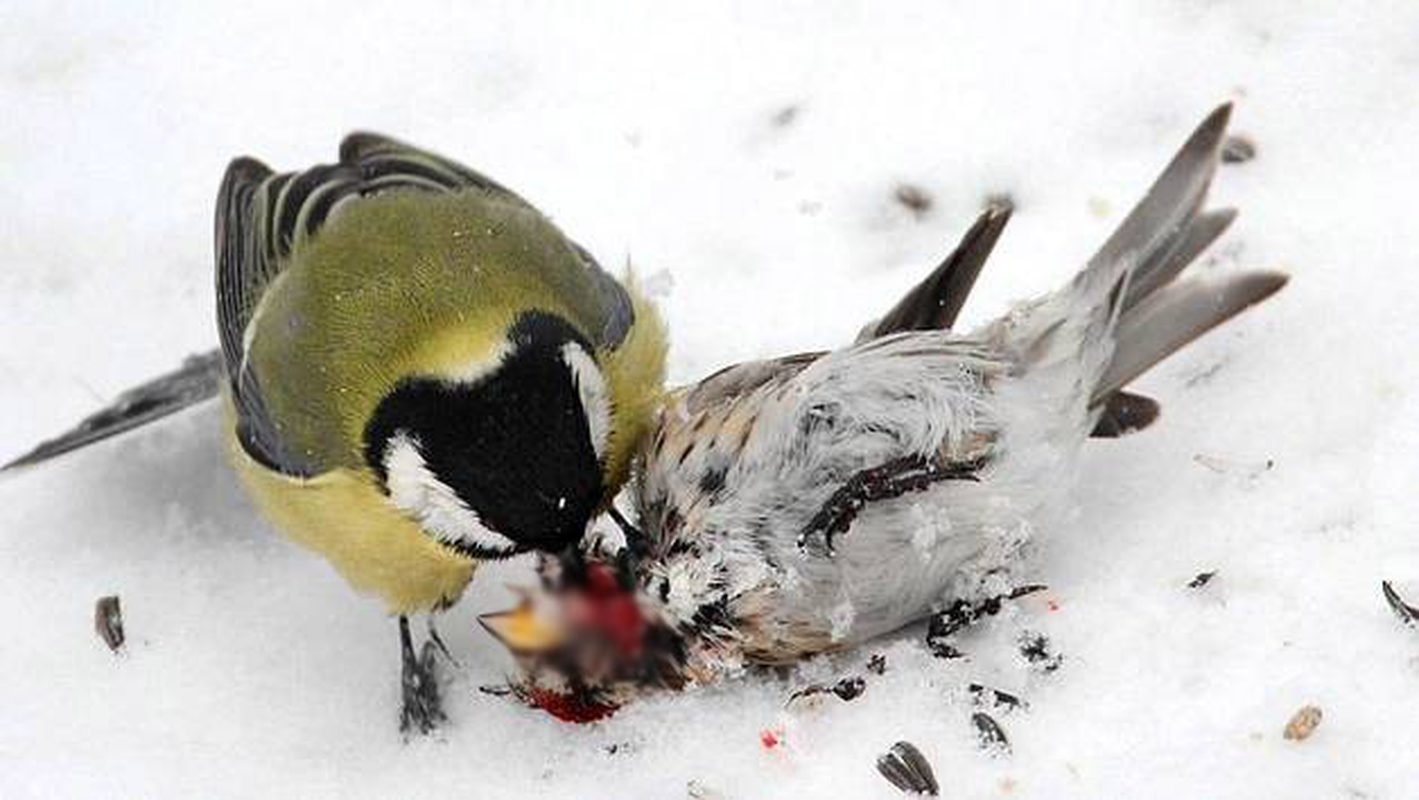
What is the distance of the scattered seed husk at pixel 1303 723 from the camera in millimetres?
2869

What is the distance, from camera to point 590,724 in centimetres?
331

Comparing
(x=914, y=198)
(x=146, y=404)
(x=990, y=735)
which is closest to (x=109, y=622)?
(x=146, y=404)

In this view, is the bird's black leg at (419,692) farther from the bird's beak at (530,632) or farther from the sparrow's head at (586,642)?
the bird's beak at (530,632)

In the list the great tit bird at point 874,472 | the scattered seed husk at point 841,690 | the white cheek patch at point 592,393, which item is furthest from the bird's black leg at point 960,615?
the white cheek patch at point 592,393

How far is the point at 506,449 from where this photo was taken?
117 inches

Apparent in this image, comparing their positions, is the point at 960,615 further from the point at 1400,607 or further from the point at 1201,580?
the point at 1400,607

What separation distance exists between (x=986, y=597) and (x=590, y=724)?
68 centimetres

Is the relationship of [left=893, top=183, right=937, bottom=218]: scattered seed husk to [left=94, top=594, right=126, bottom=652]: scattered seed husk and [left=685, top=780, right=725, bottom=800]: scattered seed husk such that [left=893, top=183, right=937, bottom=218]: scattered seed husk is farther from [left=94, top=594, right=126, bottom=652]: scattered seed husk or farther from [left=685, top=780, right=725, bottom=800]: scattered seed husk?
[left=94, top=594, right=126, bottom=652]: scattered seed husk

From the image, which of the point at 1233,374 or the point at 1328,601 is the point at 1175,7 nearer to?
the point at 1233,374

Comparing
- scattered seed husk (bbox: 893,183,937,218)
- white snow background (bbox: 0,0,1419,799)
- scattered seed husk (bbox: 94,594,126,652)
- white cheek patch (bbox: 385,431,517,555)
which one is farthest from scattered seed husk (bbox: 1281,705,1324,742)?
scattered seed husk (bbox: 94,594,126,652)

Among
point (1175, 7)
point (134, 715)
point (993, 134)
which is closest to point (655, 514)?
point (134, 715)

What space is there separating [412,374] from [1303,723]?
1513 millimetres

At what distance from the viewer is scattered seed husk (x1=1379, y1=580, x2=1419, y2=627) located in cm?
299

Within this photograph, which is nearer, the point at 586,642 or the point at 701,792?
the point at 586,642
